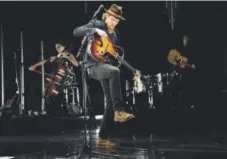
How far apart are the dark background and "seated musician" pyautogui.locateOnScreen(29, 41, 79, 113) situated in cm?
30

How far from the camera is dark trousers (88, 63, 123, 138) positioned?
436cm

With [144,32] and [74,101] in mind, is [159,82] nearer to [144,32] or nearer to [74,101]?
[144,32]

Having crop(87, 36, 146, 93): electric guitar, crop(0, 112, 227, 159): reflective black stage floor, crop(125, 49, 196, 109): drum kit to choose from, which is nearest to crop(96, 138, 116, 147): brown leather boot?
crop(0, 112, 227, 159): reflective black stage floor

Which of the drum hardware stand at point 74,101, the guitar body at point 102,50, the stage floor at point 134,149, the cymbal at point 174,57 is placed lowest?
the stage floor at point 134,149

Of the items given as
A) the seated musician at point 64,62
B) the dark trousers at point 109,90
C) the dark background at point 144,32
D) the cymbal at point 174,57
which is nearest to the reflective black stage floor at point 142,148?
the dark trousers at point 109,90

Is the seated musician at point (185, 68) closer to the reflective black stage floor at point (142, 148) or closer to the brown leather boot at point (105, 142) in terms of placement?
the reflective black stage floor at point (142, 148)

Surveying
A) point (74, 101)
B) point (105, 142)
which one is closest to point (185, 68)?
point (74, 101)

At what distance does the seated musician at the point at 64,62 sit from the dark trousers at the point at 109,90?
3300 mm

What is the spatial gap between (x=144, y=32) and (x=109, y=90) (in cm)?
481

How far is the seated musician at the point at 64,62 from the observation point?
7754 millimetres

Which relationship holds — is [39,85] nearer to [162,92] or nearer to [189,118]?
[162,92]

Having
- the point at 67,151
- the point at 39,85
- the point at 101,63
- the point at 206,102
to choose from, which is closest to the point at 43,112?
the point at 39,85

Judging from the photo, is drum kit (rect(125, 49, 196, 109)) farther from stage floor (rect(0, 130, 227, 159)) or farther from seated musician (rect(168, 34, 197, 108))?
stage floor (rect(0, 130, 227, 159))

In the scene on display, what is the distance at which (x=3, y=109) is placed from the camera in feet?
26.5
